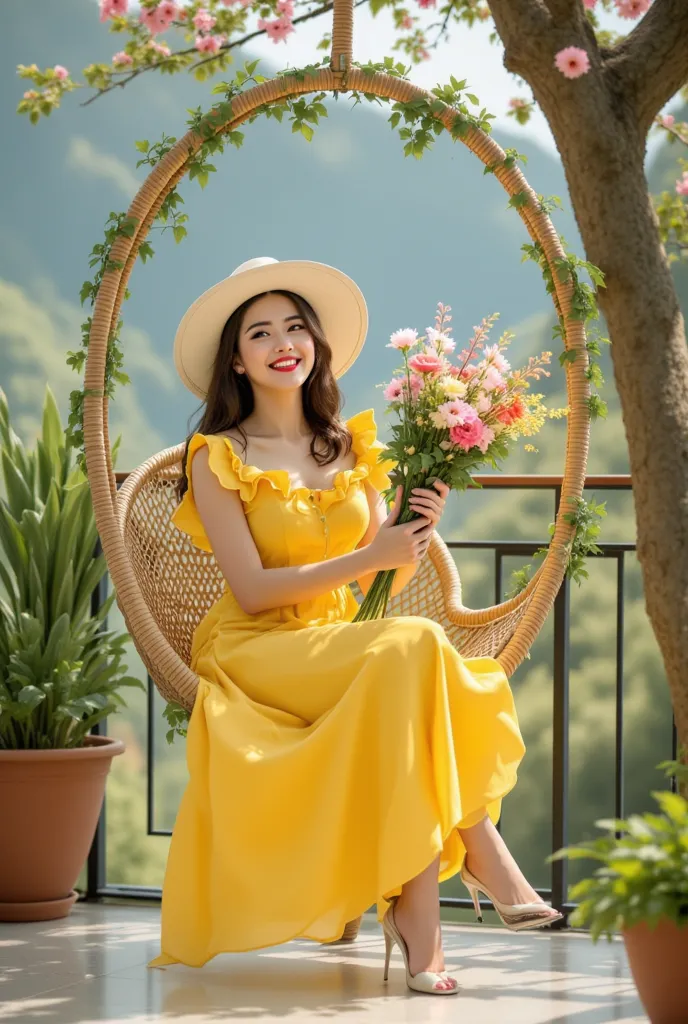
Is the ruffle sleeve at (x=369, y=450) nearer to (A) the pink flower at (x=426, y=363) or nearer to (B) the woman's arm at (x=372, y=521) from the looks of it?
(B) the woman's arm at (x=372, y=521)

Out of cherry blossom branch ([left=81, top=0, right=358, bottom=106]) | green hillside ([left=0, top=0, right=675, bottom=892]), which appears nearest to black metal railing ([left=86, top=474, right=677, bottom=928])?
cherry blossom branch ([left=81, top=0, right=358, bottom=106])

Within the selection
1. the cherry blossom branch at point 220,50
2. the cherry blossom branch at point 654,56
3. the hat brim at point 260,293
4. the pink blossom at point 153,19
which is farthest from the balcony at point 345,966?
the pink blossom at point 153,19

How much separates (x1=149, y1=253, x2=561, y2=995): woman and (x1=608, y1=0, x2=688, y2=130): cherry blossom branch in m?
0.84

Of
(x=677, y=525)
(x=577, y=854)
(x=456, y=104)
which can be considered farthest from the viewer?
(x=456, y=104)

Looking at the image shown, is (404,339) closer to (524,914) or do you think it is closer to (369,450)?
(369,450)

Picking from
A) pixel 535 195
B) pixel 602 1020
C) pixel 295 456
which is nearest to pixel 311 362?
pixel 295 456

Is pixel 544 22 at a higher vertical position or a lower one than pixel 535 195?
higher

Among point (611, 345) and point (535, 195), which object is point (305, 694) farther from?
point (535, 195)

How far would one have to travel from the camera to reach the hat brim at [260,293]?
2.71 meters

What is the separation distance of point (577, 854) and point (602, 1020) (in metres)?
0.76

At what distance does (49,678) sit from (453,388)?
1340mm

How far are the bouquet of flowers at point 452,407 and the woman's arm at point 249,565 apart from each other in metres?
0.17

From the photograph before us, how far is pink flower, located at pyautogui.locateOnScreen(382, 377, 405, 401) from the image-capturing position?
251 centimetres

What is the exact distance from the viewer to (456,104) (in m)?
2.79
